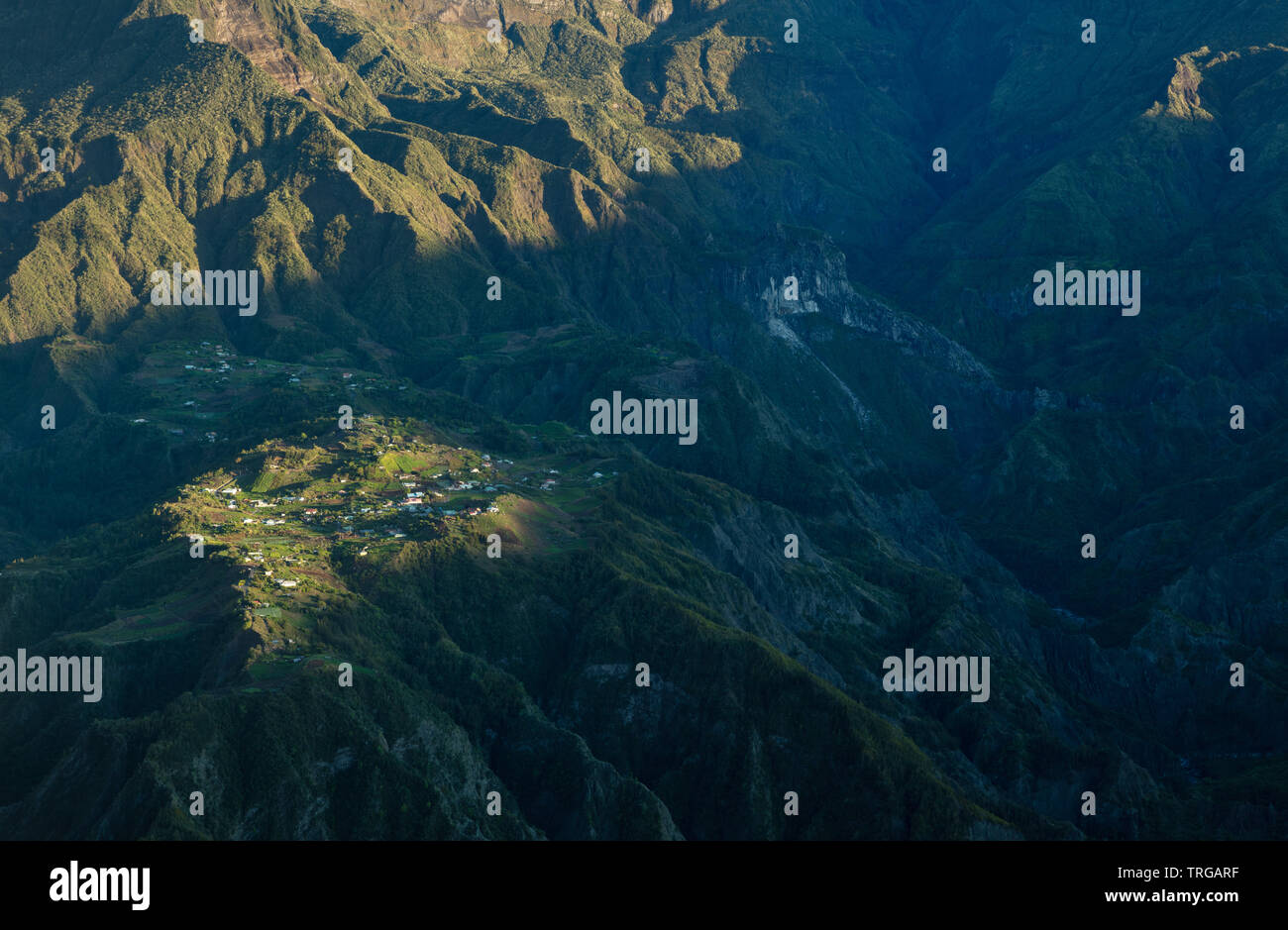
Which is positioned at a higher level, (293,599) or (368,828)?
(293,599)

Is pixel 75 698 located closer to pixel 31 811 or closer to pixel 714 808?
pixel 31 811

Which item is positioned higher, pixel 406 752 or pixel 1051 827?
pixel 406 752

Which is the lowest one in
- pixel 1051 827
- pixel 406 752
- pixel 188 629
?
pixel 1051 827
